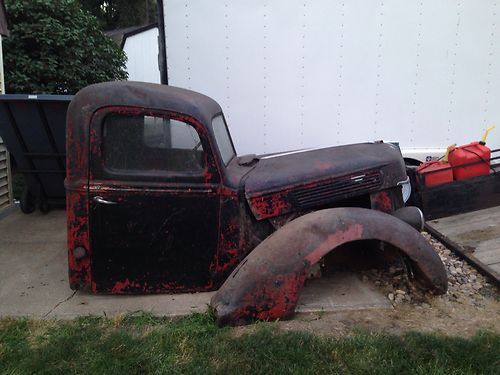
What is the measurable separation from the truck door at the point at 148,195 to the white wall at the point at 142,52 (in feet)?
52.4

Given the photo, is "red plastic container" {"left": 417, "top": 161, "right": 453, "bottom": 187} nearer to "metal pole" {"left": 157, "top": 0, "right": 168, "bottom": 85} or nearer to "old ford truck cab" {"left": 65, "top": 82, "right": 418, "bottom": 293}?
"old ford truck cab" {"left": 65, "top": 82, "right": 418, "bottom": 293}

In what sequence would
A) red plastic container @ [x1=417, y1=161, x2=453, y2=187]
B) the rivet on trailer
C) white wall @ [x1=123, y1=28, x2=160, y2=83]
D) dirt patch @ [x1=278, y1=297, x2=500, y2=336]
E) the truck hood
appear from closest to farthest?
dirt patch @ [x1=278, y1=297, x2=500, y2=336], the rivet on trailer, the truck hood, red plastic container @ [x1=417, y1=161, x2=453, y2=187], white wall @ [x1=123, y1=28, x2=160, y2=83]

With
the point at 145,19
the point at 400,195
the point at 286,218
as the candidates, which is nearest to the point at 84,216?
the point at 286,218

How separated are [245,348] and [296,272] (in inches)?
24.0

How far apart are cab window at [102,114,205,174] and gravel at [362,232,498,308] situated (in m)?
1.74

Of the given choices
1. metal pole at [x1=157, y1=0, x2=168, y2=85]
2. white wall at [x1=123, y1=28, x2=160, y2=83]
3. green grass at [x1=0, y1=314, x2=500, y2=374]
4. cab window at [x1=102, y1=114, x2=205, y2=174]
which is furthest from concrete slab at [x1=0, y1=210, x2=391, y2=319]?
white wall at [x1=123, y1=28, x2=160, y2=83]

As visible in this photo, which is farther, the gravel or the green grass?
the gravel

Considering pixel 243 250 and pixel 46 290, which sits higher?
pixel 243 250

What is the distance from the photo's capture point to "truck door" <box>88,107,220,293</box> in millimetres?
3184

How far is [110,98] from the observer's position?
3141 mm

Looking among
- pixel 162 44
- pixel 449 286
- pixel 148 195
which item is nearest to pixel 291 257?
pixel 148 195

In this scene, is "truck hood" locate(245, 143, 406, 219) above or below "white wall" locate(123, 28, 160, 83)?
below

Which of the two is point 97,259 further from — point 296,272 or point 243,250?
point 296,272

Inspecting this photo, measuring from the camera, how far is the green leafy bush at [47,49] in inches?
316
